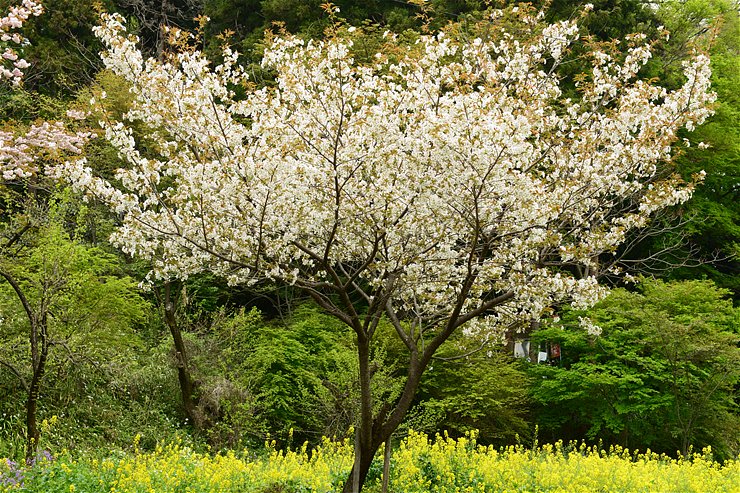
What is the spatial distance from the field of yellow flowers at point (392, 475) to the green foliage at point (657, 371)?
3.44 metres

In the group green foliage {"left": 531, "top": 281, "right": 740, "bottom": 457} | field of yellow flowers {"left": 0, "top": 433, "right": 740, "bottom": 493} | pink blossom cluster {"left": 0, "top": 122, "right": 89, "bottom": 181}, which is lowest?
field of yellow flowers {"left": 0, "top": 433, "right": 740, "bottom": 493}

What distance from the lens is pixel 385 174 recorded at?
5.47 metres

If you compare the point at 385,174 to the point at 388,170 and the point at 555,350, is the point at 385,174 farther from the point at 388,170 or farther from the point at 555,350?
the point at 555,350

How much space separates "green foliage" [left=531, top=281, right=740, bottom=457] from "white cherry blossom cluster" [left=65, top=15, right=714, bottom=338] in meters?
5.95

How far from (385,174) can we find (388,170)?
4 centimetres

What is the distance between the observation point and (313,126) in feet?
18.7

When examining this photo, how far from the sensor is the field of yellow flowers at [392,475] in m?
6.15

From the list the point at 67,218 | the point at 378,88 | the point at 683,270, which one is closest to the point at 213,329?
the point at 67,218

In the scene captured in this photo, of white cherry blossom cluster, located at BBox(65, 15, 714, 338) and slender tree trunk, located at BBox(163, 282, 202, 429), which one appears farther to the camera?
slender tree trunk, located at BBox(163, 282, 202, 429)

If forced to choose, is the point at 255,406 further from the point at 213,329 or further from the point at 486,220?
the point at 486,220

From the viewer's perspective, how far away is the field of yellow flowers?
6.15 metres

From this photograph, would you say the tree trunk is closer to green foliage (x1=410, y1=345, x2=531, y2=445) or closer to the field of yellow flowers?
the field of yellow flowers

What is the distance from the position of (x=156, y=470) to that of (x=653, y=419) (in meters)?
9.10

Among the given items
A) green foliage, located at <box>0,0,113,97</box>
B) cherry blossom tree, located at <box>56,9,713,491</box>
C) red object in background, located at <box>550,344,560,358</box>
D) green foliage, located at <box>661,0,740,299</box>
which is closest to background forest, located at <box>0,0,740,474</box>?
red object in background, located at <box>550,344,560,358</box>
